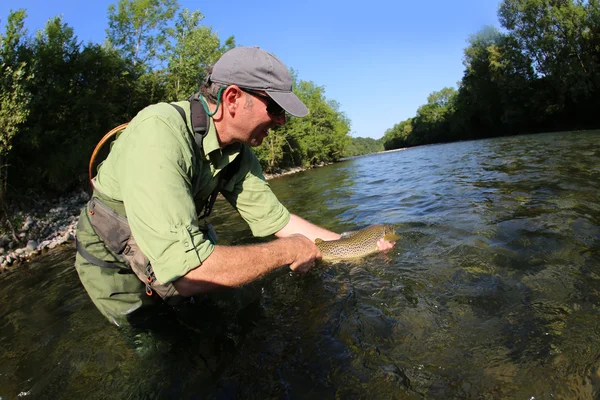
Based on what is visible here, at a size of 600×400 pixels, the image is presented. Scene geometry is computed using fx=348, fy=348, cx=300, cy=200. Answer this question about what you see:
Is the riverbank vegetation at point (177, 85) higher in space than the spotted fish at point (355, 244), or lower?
higher

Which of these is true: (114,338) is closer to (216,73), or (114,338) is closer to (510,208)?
(216,73)

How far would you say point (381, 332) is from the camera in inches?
111

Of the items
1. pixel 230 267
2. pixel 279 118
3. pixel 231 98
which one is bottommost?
pixel 230 267

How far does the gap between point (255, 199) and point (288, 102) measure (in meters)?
1.30

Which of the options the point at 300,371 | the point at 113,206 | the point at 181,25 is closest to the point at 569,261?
the point at 300,371

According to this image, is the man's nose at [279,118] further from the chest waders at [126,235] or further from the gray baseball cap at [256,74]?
the chest waders at [126,235]

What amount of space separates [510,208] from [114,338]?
Answer: 19.6 feet

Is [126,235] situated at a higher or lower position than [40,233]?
higher

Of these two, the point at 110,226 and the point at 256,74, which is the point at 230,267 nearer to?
the point at 110,226

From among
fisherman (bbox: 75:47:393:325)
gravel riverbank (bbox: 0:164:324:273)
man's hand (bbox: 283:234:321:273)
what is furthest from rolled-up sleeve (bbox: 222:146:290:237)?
gravel riverbank (bbox: 0:164:324:273)

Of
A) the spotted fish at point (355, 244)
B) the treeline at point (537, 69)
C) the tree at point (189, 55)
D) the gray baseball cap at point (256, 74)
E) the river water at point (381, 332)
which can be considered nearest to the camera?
the river water at point (381, 332)

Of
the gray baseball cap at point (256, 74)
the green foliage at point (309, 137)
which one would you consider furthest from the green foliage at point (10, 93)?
the green foliage at point (309, 137)

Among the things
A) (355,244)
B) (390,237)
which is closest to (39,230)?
(355,244)

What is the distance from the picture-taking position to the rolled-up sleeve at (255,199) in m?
3.39
